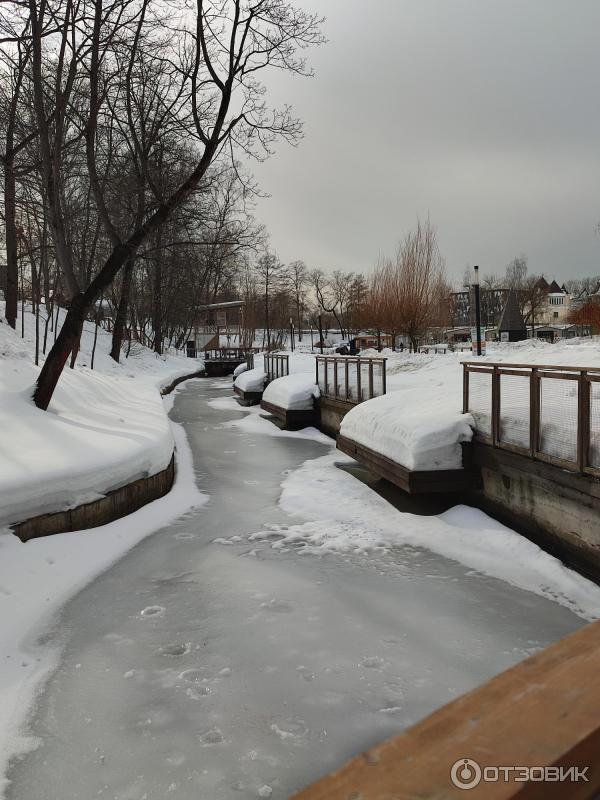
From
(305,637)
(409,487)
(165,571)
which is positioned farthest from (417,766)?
(409,487)

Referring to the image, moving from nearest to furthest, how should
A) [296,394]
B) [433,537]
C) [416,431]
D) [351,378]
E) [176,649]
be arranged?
1. [176,649]
2. [433,537]
3. [416,431]
4. [351,378]
5. [296,394]

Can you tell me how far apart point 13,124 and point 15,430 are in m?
10.3

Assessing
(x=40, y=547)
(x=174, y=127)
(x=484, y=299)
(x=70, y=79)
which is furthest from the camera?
(x=484, y=299)

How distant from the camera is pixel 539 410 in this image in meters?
6.08

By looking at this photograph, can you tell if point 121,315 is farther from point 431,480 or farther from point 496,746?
point 496,746

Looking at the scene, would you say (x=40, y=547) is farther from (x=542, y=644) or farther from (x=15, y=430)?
(x=542, y=644)

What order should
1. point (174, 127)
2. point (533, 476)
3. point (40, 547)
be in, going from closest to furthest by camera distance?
point (40, 547) → point (533, 476) → point (174, 127)

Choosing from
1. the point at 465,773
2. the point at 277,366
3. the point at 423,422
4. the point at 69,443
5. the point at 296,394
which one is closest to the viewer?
the point at 465,773

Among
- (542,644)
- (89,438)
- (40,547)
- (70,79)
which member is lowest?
(542,644)

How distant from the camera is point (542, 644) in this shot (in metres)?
4.07

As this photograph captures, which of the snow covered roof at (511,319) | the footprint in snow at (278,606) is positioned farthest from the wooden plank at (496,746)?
the snow covered roof at (511,319)

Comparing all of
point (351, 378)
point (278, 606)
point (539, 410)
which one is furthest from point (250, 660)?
point (351, 378)

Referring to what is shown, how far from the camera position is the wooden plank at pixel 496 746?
1106 millimetres

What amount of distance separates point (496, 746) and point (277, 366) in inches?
826
